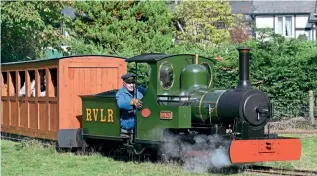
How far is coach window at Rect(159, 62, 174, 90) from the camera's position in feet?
45.3

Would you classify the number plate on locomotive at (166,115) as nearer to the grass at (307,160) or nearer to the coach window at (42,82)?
the grass at (307,160)

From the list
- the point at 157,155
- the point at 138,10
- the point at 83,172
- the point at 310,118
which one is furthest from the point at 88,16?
the point at 83,172

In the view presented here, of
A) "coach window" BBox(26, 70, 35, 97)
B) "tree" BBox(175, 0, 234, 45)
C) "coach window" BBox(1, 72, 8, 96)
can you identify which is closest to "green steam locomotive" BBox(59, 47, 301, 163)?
"coach window" BBox(26, 70, 35, 97)

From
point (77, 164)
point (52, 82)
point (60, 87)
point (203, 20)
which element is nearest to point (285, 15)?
point (203, 20)

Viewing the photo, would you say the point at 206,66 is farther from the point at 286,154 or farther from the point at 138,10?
the point at 138,10

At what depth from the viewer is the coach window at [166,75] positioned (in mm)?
13799

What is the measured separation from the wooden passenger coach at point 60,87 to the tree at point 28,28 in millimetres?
8702

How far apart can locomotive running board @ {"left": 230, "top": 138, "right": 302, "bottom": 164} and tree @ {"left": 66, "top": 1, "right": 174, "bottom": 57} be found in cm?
1586

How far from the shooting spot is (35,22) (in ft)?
92.0

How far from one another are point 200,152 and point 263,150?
1169 millimetres

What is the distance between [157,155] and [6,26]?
15033mm

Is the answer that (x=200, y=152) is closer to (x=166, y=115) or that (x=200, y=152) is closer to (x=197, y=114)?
(x=197, y=114)

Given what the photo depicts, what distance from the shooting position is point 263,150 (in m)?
12.6

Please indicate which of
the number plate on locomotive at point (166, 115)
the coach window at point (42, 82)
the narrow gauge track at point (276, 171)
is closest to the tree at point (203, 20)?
the coach window at point (42, 82)
